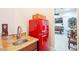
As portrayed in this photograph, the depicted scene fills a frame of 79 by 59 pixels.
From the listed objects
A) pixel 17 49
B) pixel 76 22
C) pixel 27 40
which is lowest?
pixel 17 49

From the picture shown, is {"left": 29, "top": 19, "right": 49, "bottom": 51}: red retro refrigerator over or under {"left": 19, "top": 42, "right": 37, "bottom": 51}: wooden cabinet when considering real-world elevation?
over

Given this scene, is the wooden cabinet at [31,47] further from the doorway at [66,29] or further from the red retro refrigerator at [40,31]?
the doorway at [66,29]

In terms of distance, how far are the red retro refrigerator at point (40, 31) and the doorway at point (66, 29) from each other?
14 cm

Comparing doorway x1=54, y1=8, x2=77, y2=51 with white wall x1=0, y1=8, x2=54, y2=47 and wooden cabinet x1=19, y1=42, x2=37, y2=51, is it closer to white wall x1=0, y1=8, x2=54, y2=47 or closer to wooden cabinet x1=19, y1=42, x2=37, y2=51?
white wall x1=0, y1=8, x2=54, y2=47

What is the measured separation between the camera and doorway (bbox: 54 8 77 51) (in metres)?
1.54

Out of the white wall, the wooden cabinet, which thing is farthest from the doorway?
the wooden cabinet

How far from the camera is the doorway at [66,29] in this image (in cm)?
154

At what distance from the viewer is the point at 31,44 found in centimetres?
157

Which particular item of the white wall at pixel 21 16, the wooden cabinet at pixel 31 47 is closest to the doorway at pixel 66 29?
the white wall at pixel 21 16

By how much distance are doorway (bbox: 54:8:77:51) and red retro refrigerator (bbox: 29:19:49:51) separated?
0.45ft

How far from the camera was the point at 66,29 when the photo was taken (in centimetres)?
155
